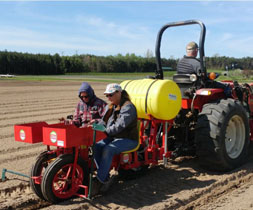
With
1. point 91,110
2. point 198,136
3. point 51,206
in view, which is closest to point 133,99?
point 91,110

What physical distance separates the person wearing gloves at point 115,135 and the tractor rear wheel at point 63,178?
0.20 metres

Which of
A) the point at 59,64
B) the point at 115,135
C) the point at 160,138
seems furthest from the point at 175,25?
the point at 59,64

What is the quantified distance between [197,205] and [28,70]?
52.7 meters

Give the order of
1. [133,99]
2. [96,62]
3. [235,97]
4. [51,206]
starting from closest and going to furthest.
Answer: [51,206], [133,99], [235,97], [96,62]

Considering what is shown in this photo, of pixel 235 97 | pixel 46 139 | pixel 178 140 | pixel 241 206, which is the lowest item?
pixel 241 206

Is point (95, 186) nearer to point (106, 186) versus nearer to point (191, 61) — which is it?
point (106, 186)

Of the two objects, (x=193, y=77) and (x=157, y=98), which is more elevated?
(x=193, y=77)

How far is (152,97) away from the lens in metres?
4.43

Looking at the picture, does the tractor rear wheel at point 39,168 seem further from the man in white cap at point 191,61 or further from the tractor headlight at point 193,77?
the man in white cap at point 191,61

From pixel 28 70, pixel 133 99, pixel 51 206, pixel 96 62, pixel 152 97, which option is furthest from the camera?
pixel 96 62

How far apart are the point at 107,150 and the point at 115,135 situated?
300 mm

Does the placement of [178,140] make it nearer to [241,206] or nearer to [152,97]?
[152,97]

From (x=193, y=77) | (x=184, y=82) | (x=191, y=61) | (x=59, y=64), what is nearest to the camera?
(x=193, y=77)

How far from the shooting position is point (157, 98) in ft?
14.4
